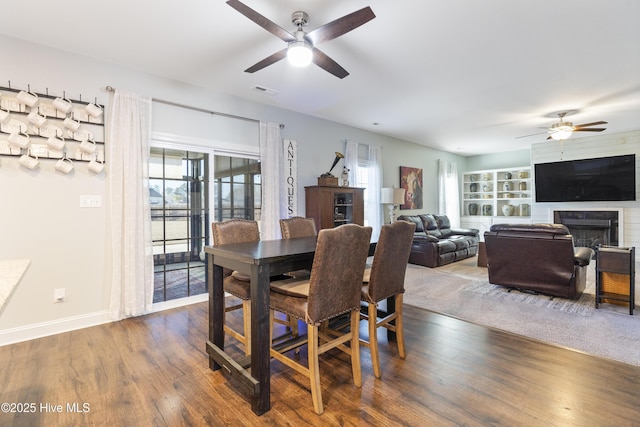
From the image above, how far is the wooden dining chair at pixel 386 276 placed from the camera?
2116mm

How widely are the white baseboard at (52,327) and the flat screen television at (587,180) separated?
Answer: 29.1ft

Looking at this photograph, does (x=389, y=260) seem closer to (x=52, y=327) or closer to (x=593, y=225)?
(x=52, y=327)

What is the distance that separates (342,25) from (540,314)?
3.48 m

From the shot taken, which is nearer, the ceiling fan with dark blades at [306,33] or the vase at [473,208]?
the ceiling fan with dark blades at [306,33]

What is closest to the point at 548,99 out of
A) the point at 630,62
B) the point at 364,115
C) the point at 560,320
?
the point at 630,62

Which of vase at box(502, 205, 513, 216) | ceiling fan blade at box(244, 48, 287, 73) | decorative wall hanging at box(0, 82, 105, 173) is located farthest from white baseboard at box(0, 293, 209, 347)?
vase at box(502, 205, 513, 216)

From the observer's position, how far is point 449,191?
8664 mm

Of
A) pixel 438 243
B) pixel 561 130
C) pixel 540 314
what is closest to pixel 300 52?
pixel 540 314

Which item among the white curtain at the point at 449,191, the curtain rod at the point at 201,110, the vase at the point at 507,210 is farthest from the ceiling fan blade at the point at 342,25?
the vase at the point at 507,210

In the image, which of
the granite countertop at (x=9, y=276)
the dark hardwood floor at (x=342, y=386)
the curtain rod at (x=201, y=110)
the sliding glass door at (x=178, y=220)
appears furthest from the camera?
the sliding glass door at (x=178, y=220)

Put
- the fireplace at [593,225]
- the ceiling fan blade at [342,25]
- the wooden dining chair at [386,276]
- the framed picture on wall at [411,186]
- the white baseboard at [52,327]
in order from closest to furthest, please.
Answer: the ceiling fan blade at [342,25], the wooden dining chair at [386,276], the white baseboard at [52,327], the fireplace at [593,225], the framed picture on wall at [411,186]

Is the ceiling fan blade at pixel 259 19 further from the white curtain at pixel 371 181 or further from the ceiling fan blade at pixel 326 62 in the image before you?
the white curtain at pixel 371 181

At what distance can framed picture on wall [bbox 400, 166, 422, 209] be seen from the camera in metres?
7.12

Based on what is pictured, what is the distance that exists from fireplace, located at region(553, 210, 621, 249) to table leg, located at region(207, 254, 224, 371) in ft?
25.4
